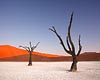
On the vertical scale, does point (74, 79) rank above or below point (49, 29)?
below

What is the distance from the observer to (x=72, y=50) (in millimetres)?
23688

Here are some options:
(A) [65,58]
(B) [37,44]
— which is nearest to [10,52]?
(A) [65,58]

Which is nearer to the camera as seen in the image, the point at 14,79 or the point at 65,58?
the point at 14,79

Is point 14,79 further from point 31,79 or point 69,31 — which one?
point 69,31

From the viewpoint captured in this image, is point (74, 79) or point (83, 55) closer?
point (74, 79)

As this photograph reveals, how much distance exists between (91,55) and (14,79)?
53.1 metres

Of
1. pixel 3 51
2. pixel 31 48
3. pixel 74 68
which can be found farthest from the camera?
pixel 3 51

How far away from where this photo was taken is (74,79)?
51.5 ft

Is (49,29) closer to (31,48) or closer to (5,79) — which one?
(5,79)

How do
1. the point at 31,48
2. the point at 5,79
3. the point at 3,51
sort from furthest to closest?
the point at 3,51 < the point at 31,48 < the point at 5,79

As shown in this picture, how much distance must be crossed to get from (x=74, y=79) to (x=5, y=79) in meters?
5.28

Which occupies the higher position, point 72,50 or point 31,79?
point 72,50

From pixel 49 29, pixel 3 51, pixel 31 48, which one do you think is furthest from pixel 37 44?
pixel 3 51

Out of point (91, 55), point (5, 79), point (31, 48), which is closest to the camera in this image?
point (5, 79)
